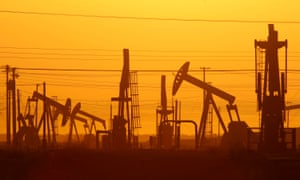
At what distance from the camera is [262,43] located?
32.1 metres

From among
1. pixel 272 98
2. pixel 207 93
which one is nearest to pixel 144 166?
pixel 272 98

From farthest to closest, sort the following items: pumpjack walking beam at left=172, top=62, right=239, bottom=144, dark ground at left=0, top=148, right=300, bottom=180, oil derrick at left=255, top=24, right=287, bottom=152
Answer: pumpjack walking beam at left=172, top=62, right=239, bottom=144
oil derrick at left=255, top=24, right=287, bottom=152
dark ground at left=0, top=148, right=300, bottom=180

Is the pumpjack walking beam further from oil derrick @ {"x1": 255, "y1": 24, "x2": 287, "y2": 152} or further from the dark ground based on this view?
the dark ground

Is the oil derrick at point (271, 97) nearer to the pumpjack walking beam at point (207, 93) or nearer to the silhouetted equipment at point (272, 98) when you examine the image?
the silhouetted equipment at point (272, 98)

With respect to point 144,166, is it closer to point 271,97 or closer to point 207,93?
point 271,97

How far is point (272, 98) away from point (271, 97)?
5 cm

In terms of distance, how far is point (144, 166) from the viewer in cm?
2302

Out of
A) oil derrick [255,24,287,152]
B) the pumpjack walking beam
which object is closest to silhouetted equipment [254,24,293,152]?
oil derrick [255,24,287,152]

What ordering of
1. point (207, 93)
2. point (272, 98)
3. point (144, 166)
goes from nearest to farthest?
point (144, 166) → point (272, 98) → point (207, 93)

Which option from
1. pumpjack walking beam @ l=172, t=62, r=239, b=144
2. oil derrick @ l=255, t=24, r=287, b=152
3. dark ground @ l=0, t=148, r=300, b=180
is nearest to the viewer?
dark ground @ l=0, t=148, r=300, b=180

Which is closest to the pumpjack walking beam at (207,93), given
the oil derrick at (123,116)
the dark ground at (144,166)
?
the oil derrick at (123,116)

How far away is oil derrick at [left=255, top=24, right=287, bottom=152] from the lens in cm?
3155

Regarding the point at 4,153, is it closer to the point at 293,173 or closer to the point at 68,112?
the point at 293,173

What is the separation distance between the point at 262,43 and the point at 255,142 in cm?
356
